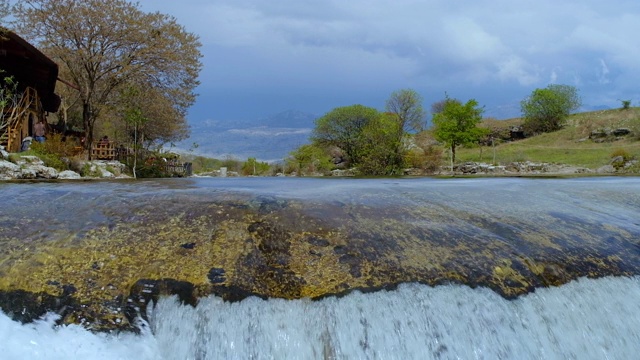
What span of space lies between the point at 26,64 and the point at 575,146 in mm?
48111

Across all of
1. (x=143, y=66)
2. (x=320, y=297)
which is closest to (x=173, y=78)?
(x=143, y=66)

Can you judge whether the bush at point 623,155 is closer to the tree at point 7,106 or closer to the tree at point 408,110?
the tree at point 408,110

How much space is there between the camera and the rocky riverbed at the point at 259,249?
127 inches

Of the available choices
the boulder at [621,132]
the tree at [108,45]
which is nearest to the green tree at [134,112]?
the tree at [108,45]

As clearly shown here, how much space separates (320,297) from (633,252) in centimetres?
376

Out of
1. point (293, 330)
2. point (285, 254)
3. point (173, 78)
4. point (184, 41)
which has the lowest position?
point (293, 330)

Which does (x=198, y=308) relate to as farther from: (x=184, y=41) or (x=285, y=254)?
(x=184, y=41)

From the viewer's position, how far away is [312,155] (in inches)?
1874

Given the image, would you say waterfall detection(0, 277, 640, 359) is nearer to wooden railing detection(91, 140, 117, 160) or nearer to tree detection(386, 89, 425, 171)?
wooden railing detection(91, 140, 117, 160)

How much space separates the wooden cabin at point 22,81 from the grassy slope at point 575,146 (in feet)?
118

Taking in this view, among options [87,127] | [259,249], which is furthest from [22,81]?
[259,249]

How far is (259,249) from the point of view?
155 inches

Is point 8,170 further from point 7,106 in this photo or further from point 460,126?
point 460,126

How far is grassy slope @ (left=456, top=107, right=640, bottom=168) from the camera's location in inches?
1537
